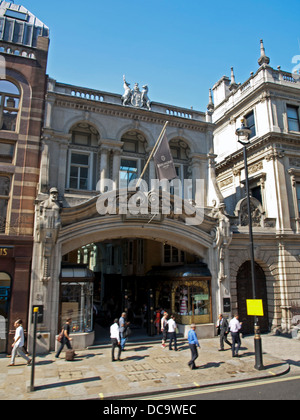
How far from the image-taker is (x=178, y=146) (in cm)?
2081

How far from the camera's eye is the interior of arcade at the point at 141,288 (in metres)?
15.1

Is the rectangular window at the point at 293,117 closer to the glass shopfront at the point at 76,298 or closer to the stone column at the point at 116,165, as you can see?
the stone column at the point at 116,165

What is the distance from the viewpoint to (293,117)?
23.1 m

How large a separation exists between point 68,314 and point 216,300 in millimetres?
8286

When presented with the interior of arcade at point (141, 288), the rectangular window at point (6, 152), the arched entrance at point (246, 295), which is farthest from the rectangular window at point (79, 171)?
the arched entrance at point (246, 295)

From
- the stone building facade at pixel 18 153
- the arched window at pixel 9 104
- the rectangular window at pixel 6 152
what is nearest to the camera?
the stone building facade at pixel 18 153

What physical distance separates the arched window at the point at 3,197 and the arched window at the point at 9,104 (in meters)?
2.88

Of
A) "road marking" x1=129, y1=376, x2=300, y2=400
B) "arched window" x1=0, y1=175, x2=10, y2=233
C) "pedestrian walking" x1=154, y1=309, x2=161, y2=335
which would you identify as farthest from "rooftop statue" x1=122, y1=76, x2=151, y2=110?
"road marking" x1=129, y1=376, x2=300, y2=400

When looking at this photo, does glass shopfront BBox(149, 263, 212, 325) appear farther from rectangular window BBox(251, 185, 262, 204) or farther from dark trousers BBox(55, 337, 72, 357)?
rectangular window BBox(251, 185, 262, 204)

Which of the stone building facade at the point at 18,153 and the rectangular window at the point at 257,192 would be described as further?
the rectangular window at the point at 257,192

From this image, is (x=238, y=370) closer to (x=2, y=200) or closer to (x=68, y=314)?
(x=68, y=314)

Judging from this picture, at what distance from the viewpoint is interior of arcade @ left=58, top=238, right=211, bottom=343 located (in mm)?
15070

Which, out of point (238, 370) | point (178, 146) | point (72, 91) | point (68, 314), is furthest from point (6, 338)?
point (178, 146)

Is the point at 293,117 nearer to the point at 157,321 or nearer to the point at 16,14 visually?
the point at 157,321
